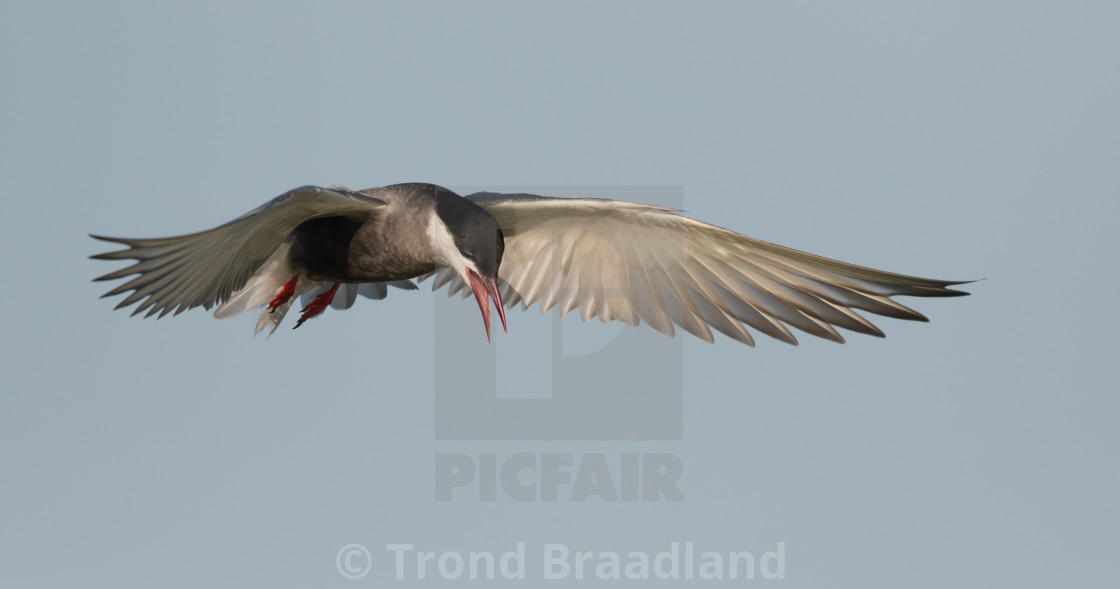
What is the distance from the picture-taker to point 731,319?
8195mm

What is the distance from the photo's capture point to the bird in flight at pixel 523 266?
21.9 feet

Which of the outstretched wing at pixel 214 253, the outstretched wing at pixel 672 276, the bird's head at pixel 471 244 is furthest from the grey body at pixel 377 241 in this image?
the outstretched wing at pixel 672 276

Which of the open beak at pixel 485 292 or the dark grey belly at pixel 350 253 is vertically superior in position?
the dark grey belly at pixel 350 253

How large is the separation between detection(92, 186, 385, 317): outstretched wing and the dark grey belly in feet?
0.98

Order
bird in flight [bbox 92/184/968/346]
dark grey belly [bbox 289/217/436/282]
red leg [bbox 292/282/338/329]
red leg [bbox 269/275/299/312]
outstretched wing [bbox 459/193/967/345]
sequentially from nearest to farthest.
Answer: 1. bird in flight [bbox 92/184/968/346]
2. dark grey belly [bbox 289/217/436/282]
3. outstretched wing [bbox 459/193/967/345]
4. red leg [bbox 269/275/299/312]
5. red leg [bbox 292/282/338/329]

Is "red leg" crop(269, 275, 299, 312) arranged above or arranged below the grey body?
below

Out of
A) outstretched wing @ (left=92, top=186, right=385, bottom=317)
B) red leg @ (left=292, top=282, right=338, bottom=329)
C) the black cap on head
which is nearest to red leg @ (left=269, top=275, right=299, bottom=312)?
red leg @ (left=292, top=282, right=338, bottom=329)

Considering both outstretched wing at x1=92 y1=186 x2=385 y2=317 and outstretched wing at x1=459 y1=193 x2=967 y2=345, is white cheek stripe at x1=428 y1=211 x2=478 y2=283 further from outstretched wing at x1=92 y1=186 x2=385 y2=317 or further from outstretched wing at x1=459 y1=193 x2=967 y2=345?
outstretched wing at x1=459 y1=193 x2=967 y2=345

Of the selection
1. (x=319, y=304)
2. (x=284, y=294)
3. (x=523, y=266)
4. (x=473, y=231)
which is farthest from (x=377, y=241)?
Answer: (x=523, y=266)

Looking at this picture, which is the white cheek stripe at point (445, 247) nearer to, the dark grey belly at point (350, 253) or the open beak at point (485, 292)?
the open beak at point (485, 292)

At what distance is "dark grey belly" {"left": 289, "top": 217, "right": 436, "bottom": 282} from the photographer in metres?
7.55

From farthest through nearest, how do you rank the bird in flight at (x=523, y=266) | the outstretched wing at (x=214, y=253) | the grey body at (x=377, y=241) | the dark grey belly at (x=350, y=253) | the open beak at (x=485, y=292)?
the dark grey belly at (x=350, y=253), the grey body at (x=377, y=241), the open beak at (x=485, y=292), the bird in flight at (x=523, y=266), the outstretched wing at (x=214, y=253)

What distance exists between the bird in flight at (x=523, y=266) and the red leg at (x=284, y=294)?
0.04 feet

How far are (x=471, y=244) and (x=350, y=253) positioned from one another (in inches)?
43.1
